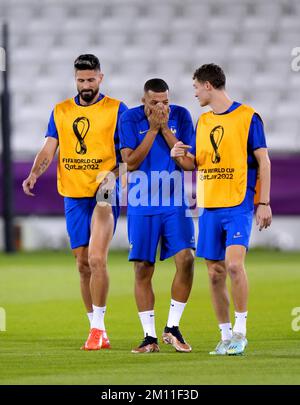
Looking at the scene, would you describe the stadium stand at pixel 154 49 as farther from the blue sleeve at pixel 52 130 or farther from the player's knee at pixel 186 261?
the player's knee at pixel 186 261

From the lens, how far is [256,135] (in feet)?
29.6

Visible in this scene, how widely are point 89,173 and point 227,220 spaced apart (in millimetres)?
1494

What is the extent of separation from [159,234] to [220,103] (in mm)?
1116

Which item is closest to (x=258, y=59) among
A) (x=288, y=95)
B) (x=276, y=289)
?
(x=288, y=95)

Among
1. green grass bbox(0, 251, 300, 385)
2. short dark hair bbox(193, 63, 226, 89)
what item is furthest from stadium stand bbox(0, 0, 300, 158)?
short dark hair bbox(193, 63, 226, 89)

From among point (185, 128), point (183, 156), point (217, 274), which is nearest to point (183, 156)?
point (183, 156)

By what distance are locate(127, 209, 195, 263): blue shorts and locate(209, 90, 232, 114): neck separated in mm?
851

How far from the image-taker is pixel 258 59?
93.5ft

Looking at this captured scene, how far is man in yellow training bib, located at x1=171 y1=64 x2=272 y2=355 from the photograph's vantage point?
8.95 metres

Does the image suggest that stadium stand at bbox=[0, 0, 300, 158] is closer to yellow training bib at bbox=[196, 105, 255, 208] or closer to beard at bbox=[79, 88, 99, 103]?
beard at bbox=[79, 88, 99, 103]

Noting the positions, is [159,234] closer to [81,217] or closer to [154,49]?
[81,217]

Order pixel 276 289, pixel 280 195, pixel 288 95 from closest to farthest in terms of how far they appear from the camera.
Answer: pixel 276 289, pixel 280 195, pixel 288 95

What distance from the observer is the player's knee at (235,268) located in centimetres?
882

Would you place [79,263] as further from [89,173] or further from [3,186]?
[3,186]
